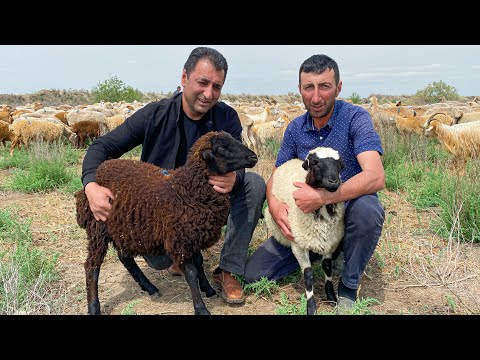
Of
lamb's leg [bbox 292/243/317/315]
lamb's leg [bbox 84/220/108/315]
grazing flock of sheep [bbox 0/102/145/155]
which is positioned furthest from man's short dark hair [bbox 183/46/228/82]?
grazing flock of sheep [bbox 0/102/145/155]

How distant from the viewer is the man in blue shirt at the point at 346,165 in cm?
358

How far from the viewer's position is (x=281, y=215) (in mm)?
3895

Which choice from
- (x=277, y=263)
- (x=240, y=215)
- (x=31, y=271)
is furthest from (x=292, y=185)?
(x=31, y=271)

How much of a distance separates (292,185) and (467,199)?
8.74 feet

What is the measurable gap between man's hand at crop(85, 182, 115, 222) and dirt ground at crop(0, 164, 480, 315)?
871mm

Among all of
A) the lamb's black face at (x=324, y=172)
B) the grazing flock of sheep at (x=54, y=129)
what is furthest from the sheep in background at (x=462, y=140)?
the grazing flock of sheep at (x=54, y=129)

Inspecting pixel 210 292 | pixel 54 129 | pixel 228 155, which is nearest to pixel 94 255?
pixel 210 292

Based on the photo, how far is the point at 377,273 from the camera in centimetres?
452

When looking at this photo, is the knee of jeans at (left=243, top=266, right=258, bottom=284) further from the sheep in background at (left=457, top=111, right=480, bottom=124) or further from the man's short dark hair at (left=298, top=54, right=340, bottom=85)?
→ the sheep in background at (left=457, top=111, right=480, bottom=124)

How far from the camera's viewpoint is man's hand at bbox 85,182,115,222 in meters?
3.53

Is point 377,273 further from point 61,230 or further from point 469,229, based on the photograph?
point 61,230

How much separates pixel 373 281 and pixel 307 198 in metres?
1.45

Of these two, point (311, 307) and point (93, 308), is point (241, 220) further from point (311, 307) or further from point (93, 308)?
point (93, 308)

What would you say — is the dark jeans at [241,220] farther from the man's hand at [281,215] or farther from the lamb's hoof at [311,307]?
the lamb's hoof at [311,307]
